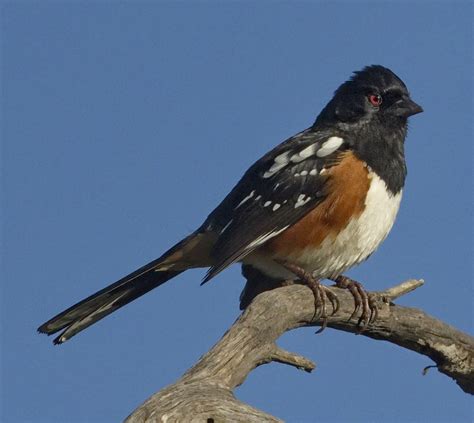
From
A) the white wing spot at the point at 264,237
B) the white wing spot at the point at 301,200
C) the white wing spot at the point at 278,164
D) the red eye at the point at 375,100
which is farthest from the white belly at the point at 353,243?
the red eye at the point at 375,100

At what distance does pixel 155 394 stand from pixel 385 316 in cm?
198

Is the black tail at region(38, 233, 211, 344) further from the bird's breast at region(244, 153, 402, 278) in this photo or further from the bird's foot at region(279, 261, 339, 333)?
the bird's foot at region(279, 261, 339, 333)

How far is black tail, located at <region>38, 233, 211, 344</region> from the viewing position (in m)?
5.61

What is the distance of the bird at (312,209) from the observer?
19.1 feet

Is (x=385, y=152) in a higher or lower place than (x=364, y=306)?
higher

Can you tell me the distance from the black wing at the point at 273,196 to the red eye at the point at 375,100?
16.0 inches

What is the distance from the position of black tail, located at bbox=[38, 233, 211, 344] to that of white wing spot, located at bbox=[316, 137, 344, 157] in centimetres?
98

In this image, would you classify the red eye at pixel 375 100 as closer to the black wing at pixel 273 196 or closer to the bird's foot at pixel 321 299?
the black wing at pixel 273 196

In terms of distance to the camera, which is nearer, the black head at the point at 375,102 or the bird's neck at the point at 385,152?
the bird's neck at the point at 385,152

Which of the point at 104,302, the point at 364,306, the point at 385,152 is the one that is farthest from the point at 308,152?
the point at 104,302

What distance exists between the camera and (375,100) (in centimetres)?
649

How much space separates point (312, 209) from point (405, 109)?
1.11m

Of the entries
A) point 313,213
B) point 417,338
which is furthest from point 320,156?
point 417,338

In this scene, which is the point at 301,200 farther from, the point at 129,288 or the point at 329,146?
the point at 129,288
